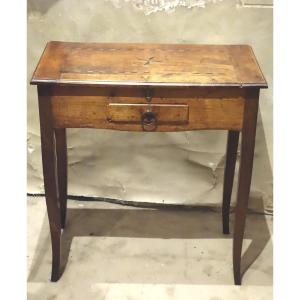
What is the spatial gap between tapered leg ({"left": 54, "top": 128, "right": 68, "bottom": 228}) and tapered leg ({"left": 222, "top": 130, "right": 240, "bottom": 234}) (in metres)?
0.53

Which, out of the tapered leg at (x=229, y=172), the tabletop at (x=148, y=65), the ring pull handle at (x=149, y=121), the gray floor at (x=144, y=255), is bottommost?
the gray floor at (x=144, y=255)

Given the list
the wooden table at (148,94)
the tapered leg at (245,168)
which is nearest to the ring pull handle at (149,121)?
the wooden table at (148,94)

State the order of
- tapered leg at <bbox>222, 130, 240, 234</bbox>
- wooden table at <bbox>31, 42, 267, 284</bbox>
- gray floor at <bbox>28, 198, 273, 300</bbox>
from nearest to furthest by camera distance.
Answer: wooden table at <bbox>31, 42, 267, 284</bbox>, gray floor at <bbox>28, 198, 273, 300</bbox>, tapered leg at <bbox>222, 130, 240, 234</bbox>

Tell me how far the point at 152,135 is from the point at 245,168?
500 mm

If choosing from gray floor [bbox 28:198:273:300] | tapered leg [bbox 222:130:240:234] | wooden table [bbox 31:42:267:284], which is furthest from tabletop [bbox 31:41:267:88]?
gray floor [bbox 28:198:273:300]

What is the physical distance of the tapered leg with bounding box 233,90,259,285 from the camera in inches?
52.1

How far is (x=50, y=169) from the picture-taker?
1441mm

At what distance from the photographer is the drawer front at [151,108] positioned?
1305 millimetres

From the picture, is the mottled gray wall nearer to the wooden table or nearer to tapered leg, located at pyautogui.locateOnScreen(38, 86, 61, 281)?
the wooden table

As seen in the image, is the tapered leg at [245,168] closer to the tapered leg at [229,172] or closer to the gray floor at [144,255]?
the gray floor at [144,255]

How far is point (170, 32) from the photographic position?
5.60ft

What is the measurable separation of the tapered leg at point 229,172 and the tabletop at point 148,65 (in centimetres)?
30
